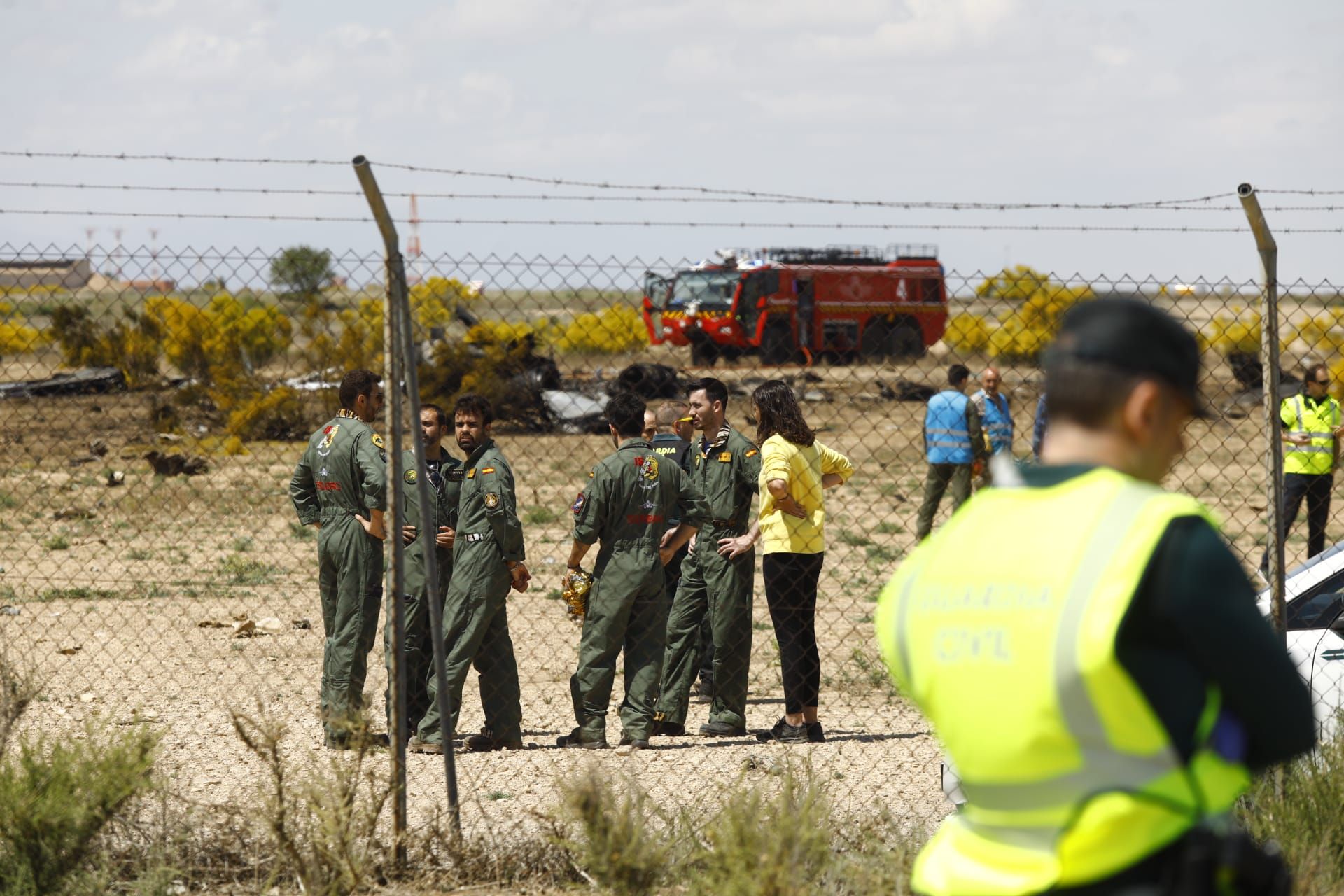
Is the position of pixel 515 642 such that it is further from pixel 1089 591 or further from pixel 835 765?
pixel 1089 591

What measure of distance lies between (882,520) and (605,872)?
35.7ft

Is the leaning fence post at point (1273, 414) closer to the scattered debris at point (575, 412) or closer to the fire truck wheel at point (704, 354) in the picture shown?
the scattered debris at point (575, 412)

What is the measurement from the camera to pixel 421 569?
6.57 metres

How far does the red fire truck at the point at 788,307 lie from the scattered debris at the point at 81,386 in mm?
8202

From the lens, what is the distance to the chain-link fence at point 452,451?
19.5 ft

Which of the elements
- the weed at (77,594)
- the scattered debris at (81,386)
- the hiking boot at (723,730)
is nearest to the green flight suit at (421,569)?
the hiking boot at (723,730)

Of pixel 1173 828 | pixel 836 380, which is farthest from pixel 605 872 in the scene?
pixel 836 380

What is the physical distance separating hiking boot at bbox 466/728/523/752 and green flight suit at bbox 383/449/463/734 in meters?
0.34

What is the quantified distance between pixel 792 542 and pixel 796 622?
39 cm

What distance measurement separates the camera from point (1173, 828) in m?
1.75

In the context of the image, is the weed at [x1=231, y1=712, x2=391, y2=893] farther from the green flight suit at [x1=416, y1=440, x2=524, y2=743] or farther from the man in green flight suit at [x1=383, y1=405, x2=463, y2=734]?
the man in green flight suit at [x1=383, y1=405, x2=463, y2=734]

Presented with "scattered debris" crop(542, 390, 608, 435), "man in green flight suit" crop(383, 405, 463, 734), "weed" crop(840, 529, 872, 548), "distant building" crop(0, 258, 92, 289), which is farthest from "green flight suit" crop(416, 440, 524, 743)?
"scattered debris" crop(542, 390, 608, 435)

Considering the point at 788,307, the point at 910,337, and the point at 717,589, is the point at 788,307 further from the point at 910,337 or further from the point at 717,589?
the point at 717,589

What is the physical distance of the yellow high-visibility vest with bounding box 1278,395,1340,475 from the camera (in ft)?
32.5
